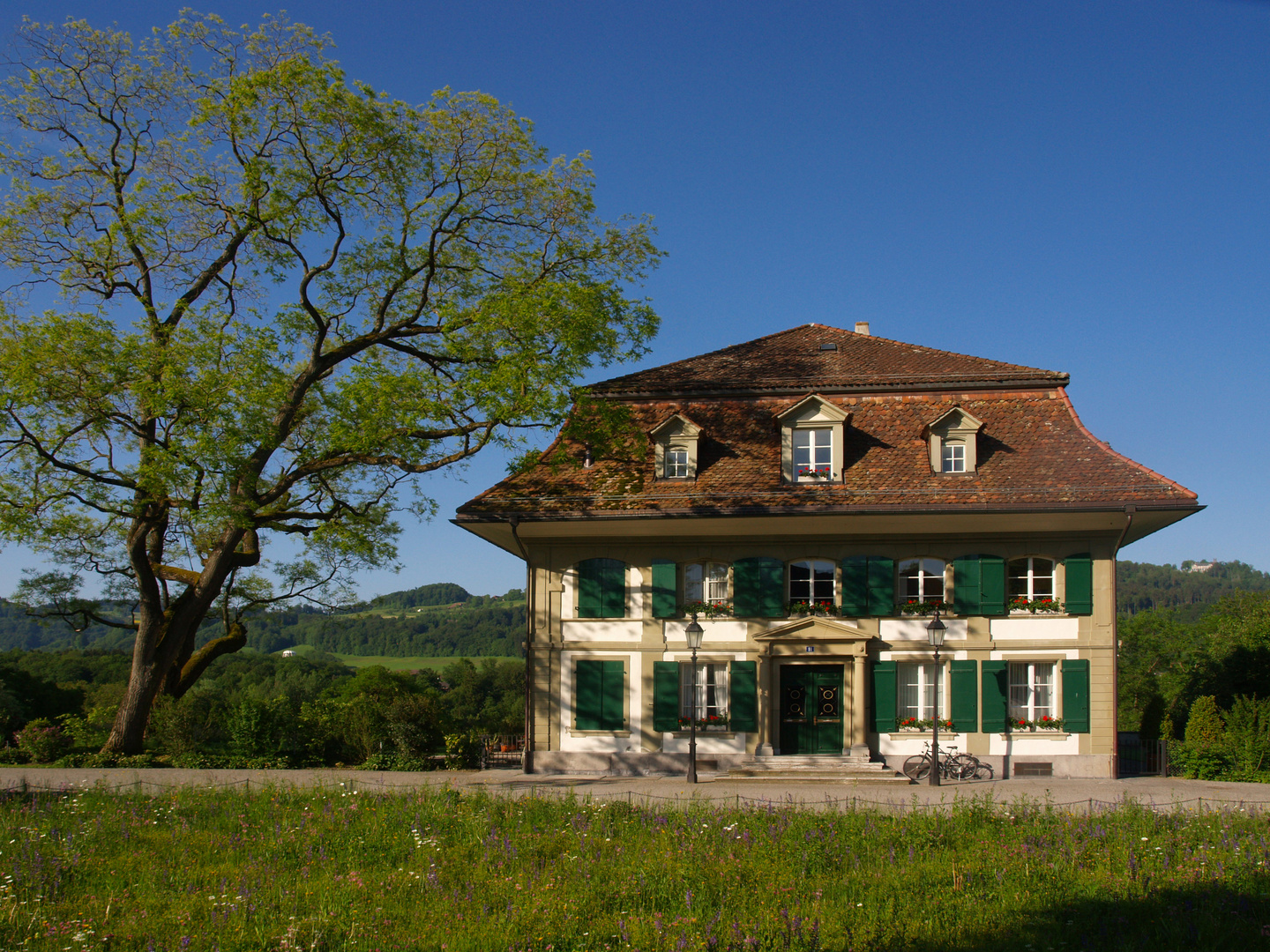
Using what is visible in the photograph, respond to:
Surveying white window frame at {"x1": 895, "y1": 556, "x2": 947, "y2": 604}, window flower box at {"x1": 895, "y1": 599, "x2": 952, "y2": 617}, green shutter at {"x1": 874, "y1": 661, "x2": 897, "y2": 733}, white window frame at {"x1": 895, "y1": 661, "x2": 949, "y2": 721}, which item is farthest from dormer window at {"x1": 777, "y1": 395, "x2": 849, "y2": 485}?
white window frame at {"x1": 895, "y1": 661, "x2": 949, "y2": 721}

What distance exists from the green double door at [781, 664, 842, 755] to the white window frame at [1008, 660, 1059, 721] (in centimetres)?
363

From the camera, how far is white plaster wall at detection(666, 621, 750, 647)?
21.2 meters

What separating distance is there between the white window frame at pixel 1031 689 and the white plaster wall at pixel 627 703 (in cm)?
793

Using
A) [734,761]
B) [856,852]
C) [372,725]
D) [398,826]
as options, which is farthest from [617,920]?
[372,725]

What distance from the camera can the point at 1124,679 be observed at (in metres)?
63.7

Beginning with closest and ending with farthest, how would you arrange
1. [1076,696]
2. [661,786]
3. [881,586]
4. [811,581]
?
[661,786], [1076,696], [881,586], [811,581]

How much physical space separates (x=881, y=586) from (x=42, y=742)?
18513 millimetres

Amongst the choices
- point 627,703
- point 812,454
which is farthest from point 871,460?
point 627,703

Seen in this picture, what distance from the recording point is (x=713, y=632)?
69.9 ft

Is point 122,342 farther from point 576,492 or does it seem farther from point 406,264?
point 576,492

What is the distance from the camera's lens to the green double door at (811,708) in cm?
2106

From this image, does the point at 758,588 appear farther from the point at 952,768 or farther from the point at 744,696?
the point at 952,768

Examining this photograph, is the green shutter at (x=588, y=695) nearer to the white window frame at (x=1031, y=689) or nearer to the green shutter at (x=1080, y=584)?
the white window frame at (x=1031, y=689)

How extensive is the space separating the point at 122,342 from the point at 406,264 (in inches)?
242
